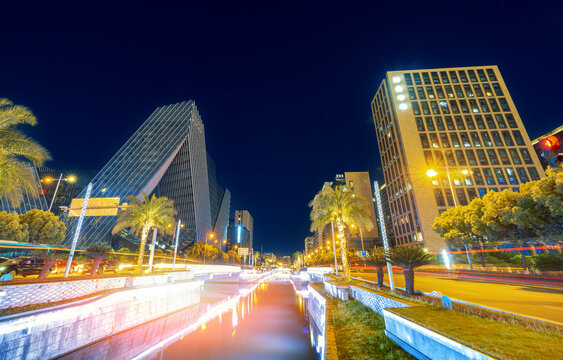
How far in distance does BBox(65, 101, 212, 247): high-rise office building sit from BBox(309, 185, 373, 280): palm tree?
2123 inches

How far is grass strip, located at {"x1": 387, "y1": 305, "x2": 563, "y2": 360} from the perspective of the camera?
392 cm

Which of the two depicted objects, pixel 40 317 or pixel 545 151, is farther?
pixel 40 317

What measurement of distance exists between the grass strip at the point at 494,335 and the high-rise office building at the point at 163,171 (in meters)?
68.1

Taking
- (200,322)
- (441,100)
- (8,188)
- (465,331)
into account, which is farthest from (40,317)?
(441,100)

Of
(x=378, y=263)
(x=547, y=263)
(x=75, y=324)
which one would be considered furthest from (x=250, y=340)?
(x=547, y=263)

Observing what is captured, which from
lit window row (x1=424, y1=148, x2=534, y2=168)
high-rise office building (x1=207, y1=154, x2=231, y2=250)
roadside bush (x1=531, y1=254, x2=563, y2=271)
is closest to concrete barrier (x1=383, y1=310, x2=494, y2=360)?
roadside bush (x1=531, y1=254, x2=563, y2=271)

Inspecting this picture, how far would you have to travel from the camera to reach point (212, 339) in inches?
455

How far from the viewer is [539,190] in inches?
832

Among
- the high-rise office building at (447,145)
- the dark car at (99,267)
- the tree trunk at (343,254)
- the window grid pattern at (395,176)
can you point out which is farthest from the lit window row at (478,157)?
the dark car at (99,267)

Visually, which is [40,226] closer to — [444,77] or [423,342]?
[423,342]

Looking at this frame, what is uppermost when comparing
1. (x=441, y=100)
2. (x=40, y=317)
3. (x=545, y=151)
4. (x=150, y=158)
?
(x=441, y=100)

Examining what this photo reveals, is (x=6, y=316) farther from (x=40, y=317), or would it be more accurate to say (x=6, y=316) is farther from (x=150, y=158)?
(x=150, y=158)

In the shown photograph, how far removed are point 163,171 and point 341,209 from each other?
63.8 m

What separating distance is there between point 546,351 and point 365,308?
8500 mm
